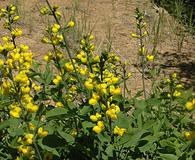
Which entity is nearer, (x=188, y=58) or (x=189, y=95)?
(x=189, y=95)

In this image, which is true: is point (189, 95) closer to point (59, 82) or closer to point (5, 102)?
point (59, 82)

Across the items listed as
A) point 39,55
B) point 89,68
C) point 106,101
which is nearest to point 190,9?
point 39,55

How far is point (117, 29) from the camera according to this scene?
6.23m

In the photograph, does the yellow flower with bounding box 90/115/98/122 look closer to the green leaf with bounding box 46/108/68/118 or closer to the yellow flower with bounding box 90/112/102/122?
the yellow flower with bounding box 90/112/102/122

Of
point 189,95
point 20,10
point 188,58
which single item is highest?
point 189,95

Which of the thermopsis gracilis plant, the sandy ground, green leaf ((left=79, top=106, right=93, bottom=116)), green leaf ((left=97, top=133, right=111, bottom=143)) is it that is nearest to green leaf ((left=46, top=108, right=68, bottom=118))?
the thermopsis gracilis plant

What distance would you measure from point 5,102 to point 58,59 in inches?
15.6

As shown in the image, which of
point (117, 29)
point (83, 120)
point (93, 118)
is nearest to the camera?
point (93, 118)

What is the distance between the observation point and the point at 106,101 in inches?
81.9

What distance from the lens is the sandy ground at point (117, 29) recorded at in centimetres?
544

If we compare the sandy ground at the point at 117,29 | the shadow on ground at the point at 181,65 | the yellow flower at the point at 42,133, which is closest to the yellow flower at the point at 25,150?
the yellow flower at the point at 42,133

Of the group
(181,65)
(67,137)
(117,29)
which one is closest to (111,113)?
(67,137)

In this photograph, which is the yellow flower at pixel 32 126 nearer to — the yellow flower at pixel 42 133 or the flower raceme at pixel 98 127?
the yellow flower at pixel 42 133

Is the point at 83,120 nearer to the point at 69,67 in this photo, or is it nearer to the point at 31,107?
the point at 69,67
